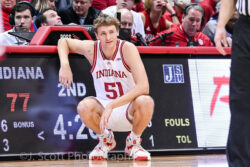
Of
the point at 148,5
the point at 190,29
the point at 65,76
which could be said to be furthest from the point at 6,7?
the point at 65,76

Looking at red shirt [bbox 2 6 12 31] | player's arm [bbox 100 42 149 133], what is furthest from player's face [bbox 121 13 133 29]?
player's arm [bbox 100 42 149 133]

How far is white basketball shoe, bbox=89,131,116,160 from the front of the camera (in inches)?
195

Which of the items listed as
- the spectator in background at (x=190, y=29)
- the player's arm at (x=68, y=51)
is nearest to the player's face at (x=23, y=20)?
the player's arm at (x=68, y=51)

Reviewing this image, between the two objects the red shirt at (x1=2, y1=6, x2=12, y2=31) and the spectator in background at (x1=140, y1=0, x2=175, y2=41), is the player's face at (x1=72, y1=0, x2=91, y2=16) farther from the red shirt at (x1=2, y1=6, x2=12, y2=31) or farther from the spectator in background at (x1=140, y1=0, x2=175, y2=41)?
the spectator in background at (x1=140, y1=0, x2=175, y2=41)

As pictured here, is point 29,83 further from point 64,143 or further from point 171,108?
point 171,108

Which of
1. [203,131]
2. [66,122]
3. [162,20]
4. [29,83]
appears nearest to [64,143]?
[66,122]

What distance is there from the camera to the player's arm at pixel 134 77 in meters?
4.76

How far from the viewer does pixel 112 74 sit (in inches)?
201

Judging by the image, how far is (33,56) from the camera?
5.27 m

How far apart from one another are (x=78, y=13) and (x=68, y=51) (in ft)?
8.58

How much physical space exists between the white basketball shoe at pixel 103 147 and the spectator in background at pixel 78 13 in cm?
297

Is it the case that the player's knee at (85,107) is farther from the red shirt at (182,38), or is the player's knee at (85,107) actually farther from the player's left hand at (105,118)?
the red shirt at (182,38)

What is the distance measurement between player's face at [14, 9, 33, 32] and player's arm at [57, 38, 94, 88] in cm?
168

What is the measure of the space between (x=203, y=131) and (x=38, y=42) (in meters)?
2.19
